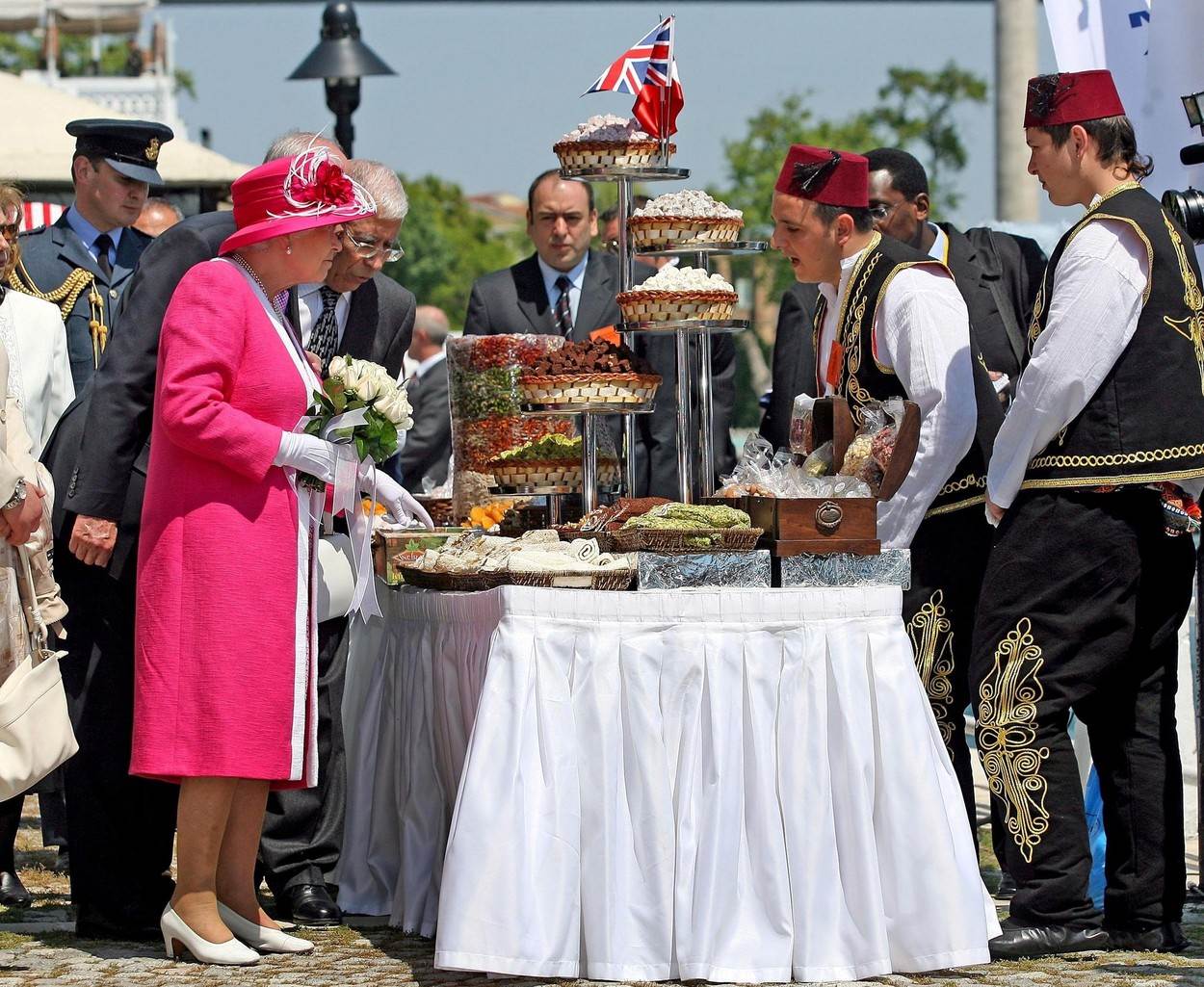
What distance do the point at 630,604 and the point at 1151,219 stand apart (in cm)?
170

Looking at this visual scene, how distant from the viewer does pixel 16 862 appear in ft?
22.5

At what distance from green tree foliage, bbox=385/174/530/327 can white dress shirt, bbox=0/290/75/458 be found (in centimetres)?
3405

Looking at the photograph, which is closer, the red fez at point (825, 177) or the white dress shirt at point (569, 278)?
the red fez at point (825, 177)

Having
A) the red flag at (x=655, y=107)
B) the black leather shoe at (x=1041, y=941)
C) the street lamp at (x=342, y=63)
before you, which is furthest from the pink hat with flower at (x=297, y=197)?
the street lamp at (x=342, y=63)

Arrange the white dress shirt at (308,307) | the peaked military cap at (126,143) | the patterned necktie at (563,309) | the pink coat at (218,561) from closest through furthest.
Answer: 1. the pink coat at (218,561)
2. the white dress shirt at (308,307)
3. the peaked military cap at (126,143)
4. the patterned necktie at (563,309)

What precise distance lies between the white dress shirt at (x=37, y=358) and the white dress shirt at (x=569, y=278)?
1.93 m

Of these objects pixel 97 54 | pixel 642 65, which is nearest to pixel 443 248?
pixel 97 54

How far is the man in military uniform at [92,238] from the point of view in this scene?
6766 mm

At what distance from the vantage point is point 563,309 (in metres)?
7.50

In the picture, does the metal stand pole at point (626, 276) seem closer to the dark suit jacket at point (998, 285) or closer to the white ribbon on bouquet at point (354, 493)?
the white ribbon on bouquet at point (354, 493)

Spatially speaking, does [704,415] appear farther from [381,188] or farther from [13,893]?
[13,893]

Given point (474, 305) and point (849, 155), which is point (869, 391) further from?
point (474, 305)

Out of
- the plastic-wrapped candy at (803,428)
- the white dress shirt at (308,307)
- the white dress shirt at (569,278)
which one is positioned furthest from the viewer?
the white dress shirt at (569,278)

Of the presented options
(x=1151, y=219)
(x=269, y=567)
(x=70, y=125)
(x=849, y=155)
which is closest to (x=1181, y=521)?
(x=1151, y=219)
